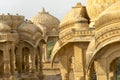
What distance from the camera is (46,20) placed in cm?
3800

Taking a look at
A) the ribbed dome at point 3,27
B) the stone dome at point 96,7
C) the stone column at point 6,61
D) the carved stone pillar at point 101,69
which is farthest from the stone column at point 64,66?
the ribbed dome at point 3,27

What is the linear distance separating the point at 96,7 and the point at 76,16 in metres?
1.46

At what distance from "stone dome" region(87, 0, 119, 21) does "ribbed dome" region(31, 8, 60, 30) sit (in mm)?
19296

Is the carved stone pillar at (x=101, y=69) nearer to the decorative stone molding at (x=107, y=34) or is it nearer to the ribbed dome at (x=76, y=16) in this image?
the decorative stone molding at (x=107, y=34)

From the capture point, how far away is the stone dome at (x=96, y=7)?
1748cm

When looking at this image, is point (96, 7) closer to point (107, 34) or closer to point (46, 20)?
point (107, 34)

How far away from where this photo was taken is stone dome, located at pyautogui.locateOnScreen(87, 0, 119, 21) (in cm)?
1748

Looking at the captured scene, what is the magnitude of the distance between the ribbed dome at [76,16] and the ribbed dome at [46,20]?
17.7 meters

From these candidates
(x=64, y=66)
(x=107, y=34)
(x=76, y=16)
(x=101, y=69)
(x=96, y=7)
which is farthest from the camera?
(x=64, y=66)

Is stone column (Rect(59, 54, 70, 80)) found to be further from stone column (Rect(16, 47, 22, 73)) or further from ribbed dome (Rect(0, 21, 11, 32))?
stone column (Rect(16, 47, 22, 73))

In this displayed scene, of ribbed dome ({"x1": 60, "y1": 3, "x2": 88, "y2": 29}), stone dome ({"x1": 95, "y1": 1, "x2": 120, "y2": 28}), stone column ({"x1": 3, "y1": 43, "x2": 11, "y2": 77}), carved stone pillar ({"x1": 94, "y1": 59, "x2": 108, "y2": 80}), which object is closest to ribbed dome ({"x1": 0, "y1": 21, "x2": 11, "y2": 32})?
stone column ({"x1": 3, "y1": 43, "x2": 11, "y2": 77})

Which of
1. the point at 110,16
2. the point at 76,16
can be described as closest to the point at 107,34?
the point at 110,16

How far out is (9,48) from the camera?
83.9ft

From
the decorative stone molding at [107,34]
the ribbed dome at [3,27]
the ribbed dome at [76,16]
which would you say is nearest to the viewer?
the decorative stone molding at [107,34]
